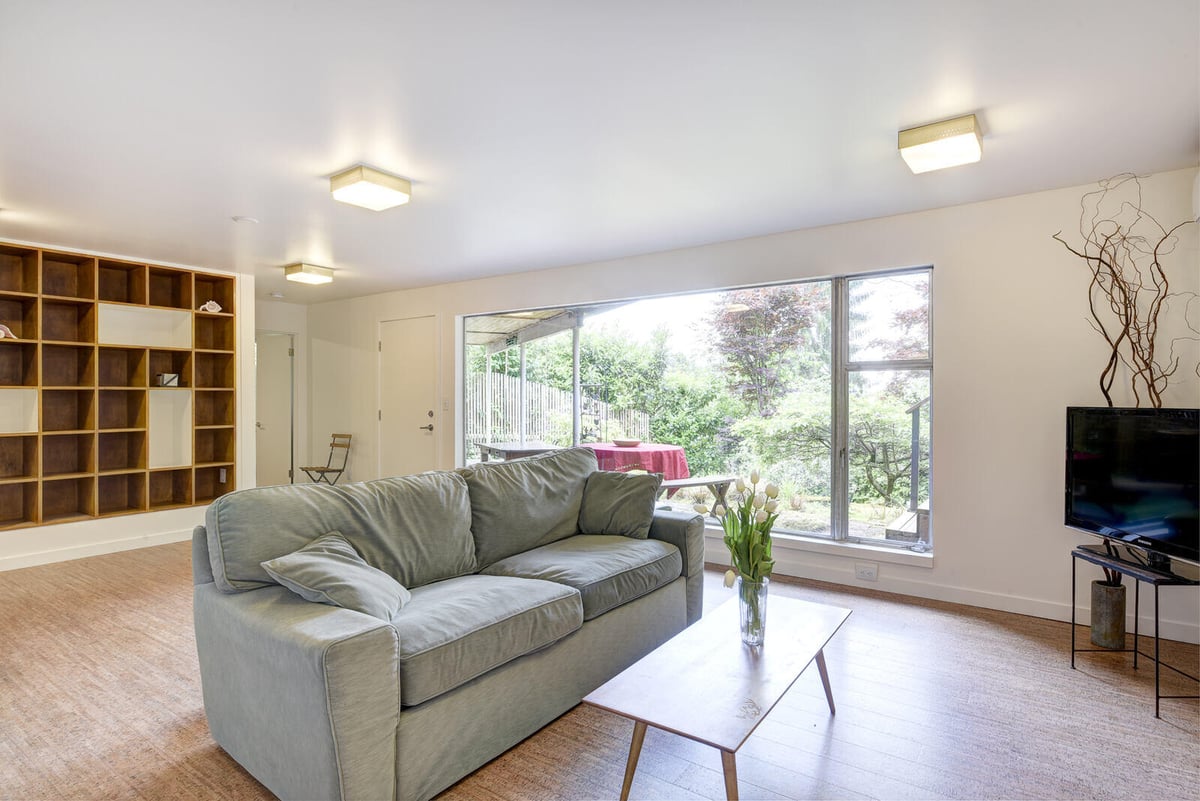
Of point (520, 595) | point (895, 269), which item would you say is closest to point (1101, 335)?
point (895, 269)

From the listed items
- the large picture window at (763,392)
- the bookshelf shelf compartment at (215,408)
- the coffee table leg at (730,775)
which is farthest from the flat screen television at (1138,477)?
the bookshelf shelf compartment at (215,408)

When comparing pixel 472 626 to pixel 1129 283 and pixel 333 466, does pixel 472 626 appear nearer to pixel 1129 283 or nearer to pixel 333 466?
pixel 1129 283

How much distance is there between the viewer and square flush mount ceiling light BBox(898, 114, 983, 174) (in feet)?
8.30

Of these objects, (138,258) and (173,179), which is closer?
(173,179)

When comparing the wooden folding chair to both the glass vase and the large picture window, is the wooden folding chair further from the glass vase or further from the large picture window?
the glass vase

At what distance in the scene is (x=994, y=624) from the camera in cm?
338

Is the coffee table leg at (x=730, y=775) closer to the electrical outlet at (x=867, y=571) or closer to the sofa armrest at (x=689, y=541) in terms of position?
the sofa armrest at (x=689, y=541)

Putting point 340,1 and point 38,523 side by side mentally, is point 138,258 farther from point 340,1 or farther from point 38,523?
point 340,1

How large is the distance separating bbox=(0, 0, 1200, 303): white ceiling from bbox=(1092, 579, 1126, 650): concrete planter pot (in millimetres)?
2065

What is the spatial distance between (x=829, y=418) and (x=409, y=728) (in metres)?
3.37

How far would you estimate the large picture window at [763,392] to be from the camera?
4.04m

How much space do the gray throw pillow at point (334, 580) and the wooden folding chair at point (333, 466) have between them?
18.1ft

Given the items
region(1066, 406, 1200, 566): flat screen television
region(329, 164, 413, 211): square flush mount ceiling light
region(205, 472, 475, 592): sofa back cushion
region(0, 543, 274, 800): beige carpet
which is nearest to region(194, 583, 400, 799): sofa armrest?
region(205, 472, 475, 592): sofa back cushion

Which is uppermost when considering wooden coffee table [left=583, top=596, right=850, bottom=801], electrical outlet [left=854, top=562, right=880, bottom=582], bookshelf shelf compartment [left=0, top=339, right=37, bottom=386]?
bookshelf shelf compartment [left=0, top=339, right=37, bottom=386]
